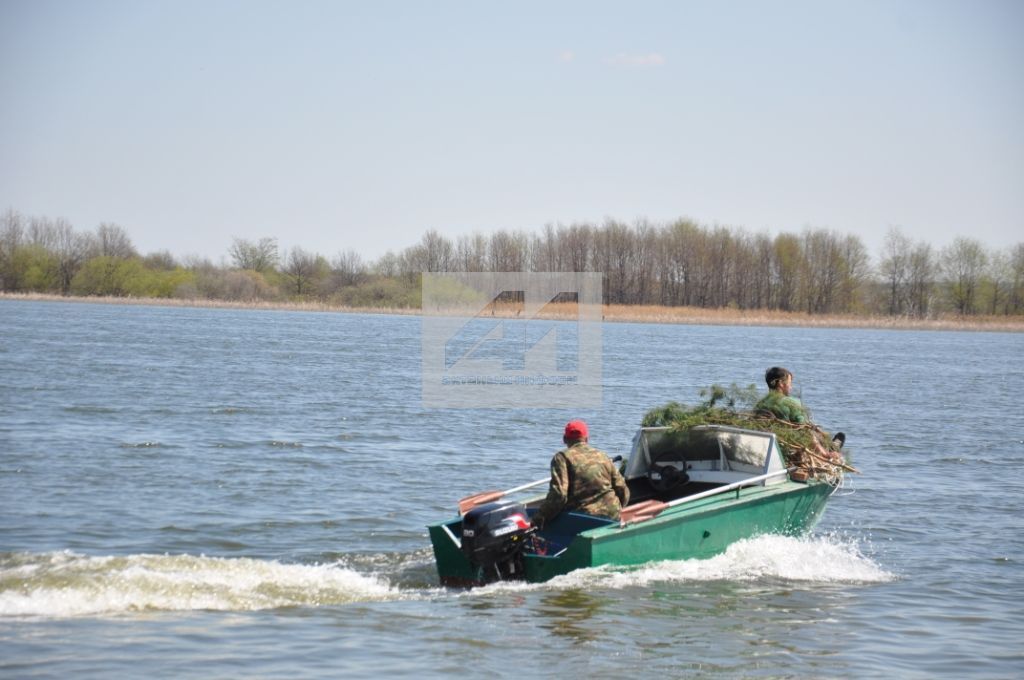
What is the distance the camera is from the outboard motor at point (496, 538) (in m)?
11.3

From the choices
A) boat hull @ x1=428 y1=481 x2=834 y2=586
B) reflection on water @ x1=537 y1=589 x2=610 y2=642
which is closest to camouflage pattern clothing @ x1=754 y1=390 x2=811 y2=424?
boat hull @ x1=428 y1=481 x2=834 y2=586

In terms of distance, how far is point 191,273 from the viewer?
373 ft

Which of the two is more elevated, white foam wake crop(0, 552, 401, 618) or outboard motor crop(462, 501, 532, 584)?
outboard motor crop(462, 501, 532, 584)

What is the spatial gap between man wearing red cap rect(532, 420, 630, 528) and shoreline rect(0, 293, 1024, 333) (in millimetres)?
85923

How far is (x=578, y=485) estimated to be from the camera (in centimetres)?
1191

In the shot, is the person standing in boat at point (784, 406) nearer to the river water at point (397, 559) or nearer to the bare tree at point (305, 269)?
the river water at point (397, 559)

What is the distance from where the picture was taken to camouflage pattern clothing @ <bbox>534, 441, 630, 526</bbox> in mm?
11875

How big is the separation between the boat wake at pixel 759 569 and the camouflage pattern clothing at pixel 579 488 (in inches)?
26.7

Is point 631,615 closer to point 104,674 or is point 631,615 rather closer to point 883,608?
point 883,608

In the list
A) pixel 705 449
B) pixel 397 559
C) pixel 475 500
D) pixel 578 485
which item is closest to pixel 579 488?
pixel 578 485

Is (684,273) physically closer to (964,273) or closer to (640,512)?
(964,273)

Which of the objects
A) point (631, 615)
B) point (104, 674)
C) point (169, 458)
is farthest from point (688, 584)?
point (169, 458)

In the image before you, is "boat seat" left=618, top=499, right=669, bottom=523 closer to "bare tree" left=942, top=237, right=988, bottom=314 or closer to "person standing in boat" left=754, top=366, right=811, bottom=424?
"person standing in boat" left=754, top=366, right=811, bottom=424

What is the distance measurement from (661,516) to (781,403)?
11.9ft
